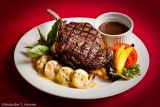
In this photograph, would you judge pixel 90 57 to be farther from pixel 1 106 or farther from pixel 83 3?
pixel 83 3

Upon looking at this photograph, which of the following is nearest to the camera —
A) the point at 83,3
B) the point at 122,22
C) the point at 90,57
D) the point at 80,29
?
the point at 90,57

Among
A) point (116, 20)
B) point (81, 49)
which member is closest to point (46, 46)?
point (81, 49)

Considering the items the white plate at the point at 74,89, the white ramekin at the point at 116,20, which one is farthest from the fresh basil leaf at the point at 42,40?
the white ramekin at the point at 116,20

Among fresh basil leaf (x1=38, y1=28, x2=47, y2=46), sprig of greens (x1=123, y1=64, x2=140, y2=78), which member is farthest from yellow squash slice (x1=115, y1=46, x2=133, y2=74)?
fresh basil leaf (x1=38, y1=28, x2=47, y2=46)

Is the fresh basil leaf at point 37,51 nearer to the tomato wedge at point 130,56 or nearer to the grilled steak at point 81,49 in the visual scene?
the grilled steak at point 81,49

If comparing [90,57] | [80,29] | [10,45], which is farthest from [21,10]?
[90,57]

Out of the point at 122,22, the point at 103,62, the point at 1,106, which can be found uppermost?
the point at 122,22

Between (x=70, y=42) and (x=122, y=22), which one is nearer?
(x=70, y=42)

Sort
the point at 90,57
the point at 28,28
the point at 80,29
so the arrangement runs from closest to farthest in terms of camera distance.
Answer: the point at 90,57, the point at 80,29, the point at 28,28
